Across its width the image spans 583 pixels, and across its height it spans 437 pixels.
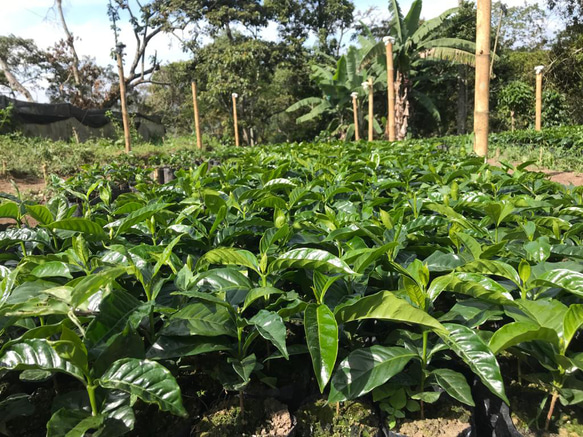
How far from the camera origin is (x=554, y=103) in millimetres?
22359

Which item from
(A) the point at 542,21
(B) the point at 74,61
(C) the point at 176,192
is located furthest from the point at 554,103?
(B) the point at 74,61

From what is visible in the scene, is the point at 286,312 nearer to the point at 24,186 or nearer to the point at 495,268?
the point at 495,268

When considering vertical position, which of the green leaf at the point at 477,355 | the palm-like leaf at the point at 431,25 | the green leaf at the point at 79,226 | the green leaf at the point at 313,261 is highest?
the palm-like leaf at the point at 431,25

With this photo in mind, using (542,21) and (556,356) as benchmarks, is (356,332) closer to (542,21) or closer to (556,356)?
(556,356)

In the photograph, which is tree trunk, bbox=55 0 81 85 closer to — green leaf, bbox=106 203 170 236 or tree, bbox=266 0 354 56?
→ tree, bbox=266 0 354 56

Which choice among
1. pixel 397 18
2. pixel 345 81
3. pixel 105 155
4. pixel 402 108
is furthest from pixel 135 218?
pixel 345 81

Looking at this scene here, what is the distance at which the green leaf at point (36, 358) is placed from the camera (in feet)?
2.91

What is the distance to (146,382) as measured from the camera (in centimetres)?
89

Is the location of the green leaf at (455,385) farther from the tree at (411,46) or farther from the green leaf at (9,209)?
the tree at (411,46)

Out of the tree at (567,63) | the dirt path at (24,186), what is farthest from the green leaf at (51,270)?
the tree at (567,63)

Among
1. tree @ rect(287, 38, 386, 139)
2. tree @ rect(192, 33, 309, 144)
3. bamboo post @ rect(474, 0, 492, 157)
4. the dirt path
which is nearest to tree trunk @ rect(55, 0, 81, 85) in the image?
tree @ rect(192, 33, 309, 144)

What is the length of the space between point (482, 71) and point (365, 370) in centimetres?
601

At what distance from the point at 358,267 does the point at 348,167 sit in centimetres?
224

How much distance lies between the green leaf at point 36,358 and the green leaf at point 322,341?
0.53m
